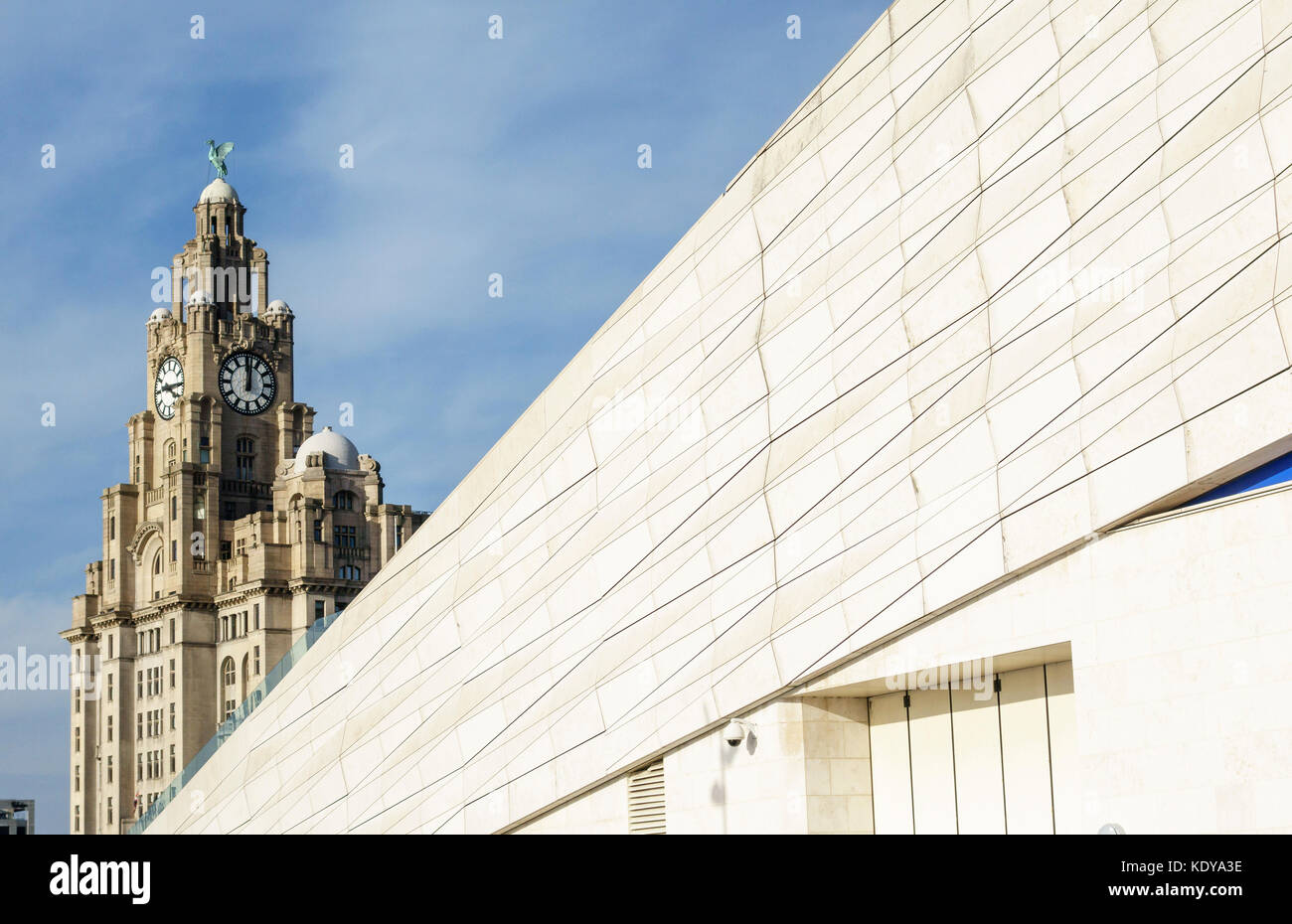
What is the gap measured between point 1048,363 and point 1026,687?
352cm

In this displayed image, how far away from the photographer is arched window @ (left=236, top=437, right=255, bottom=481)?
120125mm

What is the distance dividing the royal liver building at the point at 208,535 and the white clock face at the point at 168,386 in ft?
0.56

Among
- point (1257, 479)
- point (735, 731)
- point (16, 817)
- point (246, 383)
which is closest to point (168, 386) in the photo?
point (246, 383)

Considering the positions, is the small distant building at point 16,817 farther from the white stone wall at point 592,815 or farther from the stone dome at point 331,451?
the white stone wall at point 592,815

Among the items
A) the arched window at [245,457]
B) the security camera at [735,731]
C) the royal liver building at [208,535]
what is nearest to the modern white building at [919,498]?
the security camera at [735,731]

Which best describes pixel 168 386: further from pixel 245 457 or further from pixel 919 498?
pixel 919 498

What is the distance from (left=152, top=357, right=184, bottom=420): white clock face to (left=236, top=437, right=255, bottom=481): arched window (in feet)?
19.0

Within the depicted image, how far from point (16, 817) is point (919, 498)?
80.8m

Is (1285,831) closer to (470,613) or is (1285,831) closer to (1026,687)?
(1026,687)

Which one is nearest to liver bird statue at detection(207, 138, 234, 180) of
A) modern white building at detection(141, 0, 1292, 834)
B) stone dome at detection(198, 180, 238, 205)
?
stone dome at detection(198, 180, 238, 205)

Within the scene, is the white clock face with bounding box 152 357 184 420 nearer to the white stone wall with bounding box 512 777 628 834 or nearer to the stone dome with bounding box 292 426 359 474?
the stone dome with bounding box 292 426 359 474

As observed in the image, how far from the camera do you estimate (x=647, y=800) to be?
68.6ft

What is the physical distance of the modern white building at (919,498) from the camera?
14789 mm

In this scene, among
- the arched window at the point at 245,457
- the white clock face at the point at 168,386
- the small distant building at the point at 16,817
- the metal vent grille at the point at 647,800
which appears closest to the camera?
the metal vent grille at the point at 647,800
